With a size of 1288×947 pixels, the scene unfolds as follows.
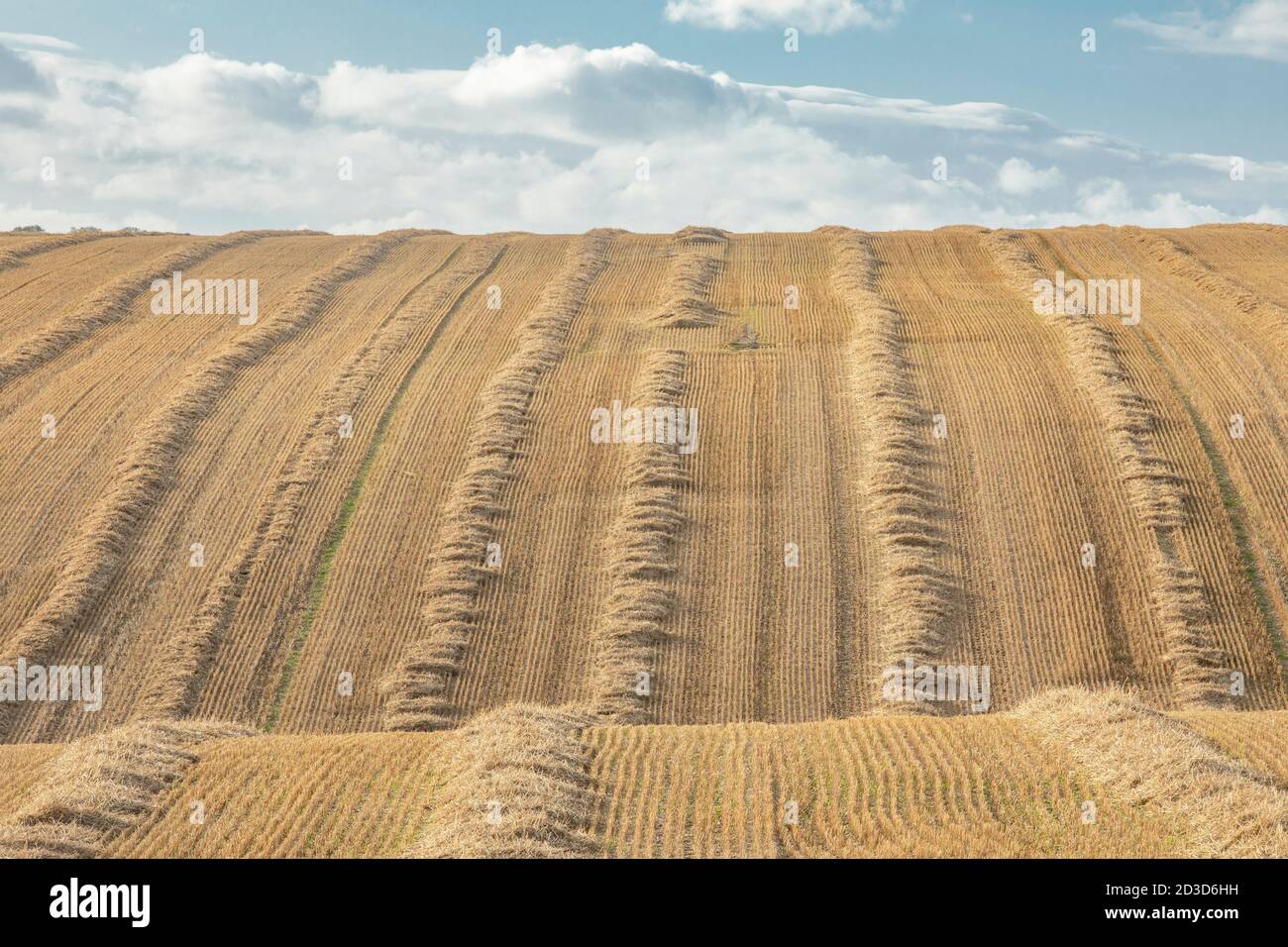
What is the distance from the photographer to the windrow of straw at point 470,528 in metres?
22.4

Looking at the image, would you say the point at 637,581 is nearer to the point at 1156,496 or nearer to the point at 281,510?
the point at 281,510

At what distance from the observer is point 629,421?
32281 millimetres

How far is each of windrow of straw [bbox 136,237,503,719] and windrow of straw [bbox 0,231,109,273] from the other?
788 inches

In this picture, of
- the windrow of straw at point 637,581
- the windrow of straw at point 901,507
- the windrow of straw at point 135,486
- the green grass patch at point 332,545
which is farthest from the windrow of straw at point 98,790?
the windrow of straw at point 901,507

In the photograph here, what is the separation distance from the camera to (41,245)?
53.6 meters

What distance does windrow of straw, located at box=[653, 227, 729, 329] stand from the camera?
39.7 metres

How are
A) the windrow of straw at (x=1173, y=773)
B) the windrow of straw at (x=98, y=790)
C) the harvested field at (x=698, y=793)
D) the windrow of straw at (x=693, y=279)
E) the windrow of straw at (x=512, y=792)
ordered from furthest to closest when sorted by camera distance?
1. the windrow of straw at (x=693, y=279)
2. the windrow of straw at (x=98, y=790)
3. the harvested field at (x=698, y=793)
4. the windrow of straw at (x=512, y=792)
5. the windrow of straw at (x=1173, y=773)

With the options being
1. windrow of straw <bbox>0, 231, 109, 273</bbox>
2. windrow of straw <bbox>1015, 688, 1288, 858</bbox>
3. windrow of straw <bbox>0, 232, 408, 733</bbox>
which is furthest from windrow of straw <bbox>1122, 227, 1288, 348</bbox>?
windrow of straw <bbox>0, 231, 109, 273</bbox>

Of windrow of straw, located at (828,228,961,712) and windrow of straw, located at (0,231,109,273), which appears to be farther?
windrow of straw, located at (0,231,109,273)

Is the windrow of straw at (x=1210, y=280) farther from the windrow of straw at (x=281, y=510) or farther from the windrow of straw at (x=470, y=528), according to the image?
the windrow of straw at (x=281, y=510)

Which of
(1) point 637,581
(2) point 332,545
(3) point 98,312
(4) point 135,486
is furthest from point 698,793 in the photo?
(3) point 98,312

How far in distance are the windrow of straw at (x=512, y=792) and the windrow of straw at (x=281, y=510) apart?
8.15 m

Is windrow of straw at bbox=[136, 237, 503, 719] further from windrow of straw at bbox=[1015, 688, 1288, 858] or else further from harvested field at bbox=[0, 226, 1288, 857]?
windrow of straw at bbox=[1015, 688, 1288, 858]

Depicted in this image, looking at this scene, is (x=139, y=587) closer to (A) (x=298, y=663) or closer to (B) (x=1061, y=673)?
(A) (x=298, y=663)
